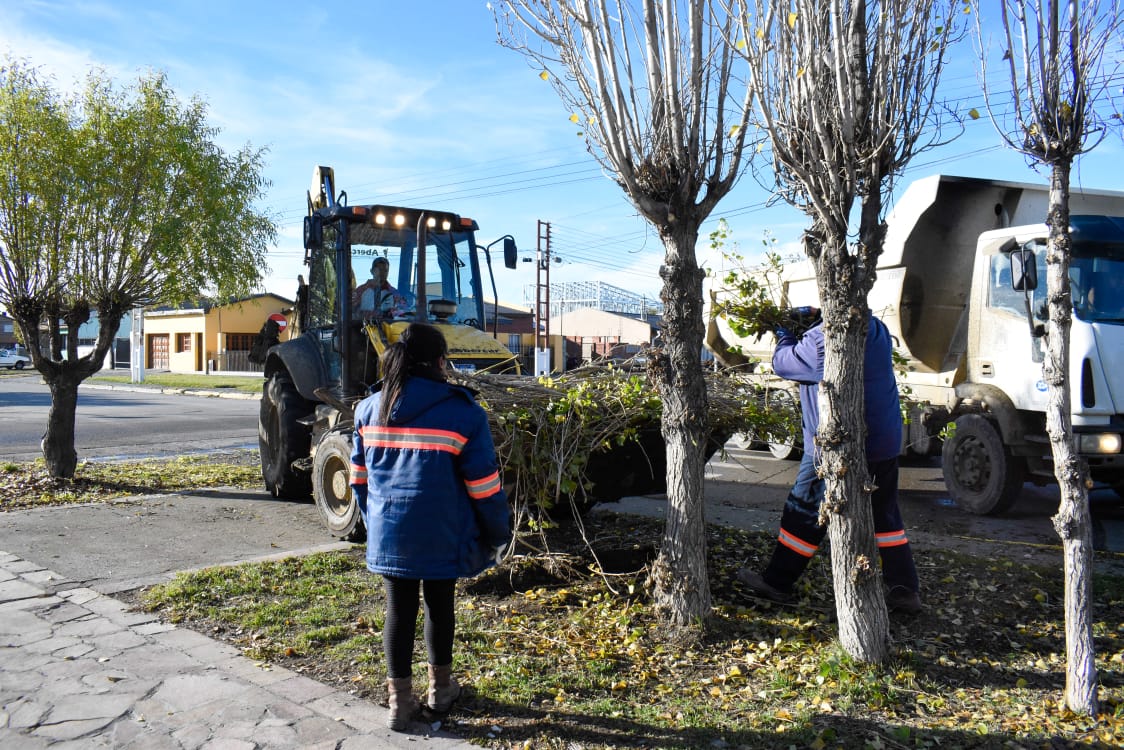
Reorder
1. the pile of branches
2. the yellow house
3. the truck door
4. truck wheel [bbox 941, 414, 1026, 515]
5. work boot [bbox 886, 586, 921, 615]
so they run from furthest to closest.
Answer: the yellow house → truck wheel [bbox 941, 414, 1026, 515] → the truck door → the pile of branches → work boot [bbox 886, 586, 921, 615]

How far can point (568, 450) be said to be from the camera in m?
5.04

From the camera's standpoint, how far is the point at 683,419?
14.0 feet

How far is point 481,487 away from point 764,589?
→ 2227 millimetres

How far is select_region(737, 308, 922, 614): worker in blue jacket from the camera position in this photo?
14.9 feet

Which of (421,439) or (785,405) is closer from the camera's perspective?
(421,439)

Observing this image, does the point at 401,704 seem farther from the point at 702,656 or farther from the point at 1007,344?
the point at 1007,344

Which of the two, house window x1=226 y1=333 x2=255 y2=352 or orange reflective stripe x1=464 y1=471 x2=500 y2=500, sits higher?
house window x1=226 y1=333 x2=255 y2=352

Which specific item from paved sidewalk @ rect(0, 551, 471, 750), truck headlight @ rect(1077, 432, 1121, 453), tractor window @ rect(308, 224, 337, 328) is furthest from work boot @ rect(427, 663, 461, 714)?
Result: truck headlight @ rect(1077, 432, 1121, 453)

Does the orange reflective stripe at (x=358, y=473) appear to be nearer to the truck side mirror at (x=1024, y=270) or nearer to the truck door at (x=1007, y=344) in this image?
the truck side mirror at (x=1024, y=270)

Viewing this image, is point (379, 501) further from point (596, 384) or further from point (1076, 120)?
point (1076, 120)

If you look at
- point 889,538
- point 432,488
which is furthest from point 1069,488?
point 432,488

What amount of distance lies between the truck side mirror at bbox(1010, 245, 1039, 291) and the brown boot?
21.7ft

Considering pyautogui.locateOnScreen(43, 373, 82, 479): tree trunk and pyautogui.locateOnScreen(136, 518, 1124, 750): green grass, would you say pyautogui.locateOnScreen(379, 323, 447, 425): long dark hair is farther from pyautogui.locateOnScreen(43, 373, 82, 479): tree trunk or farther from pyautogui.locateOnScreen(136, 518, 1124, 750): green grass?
pyautogui.locateOnScreen(43, 373, 82, 479): tree trunk

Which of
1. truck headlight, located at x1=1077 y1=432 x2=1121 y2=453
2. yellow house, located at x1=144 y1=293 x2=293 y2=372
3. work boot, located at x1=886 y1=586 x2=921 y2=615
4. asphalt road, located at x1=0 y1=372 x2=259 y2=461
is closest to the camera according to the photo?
work boot, located at x1=886 y1=586 x2=921 y2=615
